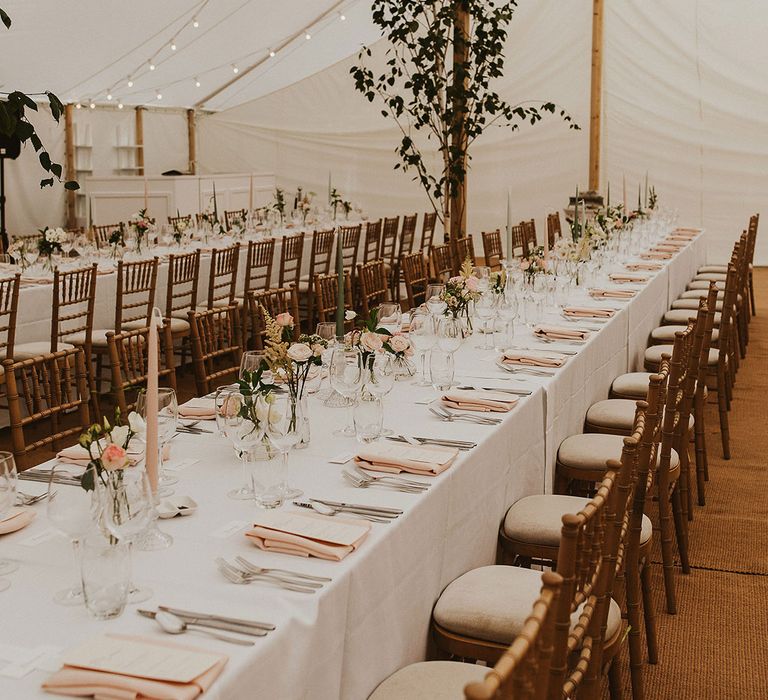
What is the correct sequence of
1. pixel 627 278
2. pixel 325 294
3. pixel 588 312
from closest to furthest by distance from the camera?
pixel 588 312 < pixel 325 294 < pixel 627 278

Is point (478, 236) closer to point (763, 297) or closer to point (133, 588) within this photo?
point (763, 297)

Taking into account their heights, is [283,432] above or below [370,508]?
above

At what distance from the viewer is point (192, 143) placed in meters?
14.7

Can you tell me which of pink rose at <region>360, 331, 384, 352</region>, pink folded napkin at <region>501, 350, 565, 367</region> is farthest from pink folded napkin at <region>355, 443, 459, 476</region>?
pink folded napkin at <region>501, 350, 565, 367</region>

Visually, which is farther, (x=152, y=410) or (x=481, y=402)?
(x=481, y=402)

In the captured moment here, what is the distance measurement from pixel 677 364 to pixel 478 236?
1041 centimetres

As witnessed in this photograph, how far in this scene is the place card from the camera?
61.2 inches

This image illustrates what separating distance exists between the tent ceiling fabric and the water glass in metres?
7.87

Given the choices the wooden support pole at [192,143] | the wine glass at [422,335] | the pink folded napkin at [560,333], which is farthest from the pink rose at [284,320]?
the wooden support pole at [192,143]

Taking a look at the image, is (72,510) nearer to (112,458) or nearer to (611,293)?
(112,458)

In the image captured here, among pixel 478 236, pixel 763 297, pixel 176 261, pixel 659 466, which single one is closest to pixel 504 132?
pixel 478 236

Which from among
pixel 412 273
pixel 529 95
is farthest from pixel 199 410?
pixel 529 95

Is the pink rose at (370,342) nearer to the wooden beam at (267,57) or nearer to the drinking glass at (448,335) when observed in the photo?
the drinking glass at (448,335)

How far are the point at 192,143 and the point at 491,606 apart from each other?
43.0 feet
